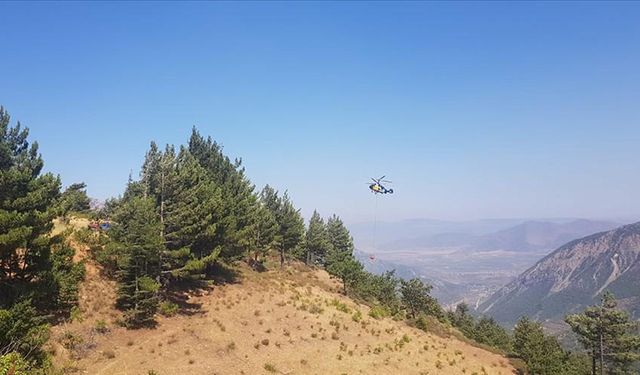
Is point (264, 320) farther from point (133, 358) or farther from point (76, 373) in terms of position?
point (76, 373)

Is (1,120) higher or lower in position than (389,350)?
higher

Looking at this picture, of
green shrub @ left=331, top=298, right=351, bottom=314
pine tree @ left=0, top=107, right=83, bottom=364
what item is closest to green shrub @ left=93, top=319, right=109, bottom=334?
pine tree @ left=0, top=107, right=83, bottom=364

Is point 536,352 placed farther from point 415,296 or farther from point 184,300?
point 184,300

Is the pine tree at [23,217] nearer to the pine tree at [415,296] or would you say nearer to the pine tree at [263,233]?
the pine tree at [263,233]

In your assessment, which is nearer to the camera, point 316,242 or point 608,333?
point 608,333

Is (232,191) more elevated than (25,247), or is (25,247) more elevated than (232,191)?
(232,191)

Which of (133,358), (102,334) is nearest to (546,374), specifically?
(133,358)

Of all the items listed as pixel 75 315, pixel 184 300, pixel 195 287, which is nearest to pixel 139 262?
pixel 75 315
